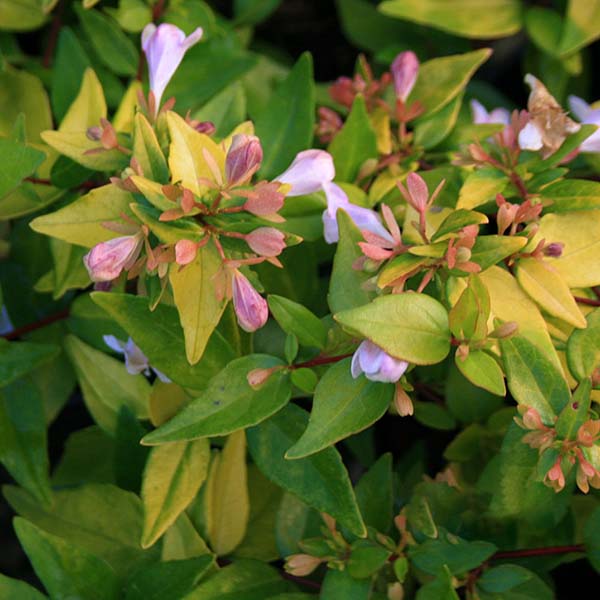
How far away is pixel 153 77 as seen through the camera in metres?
0.85

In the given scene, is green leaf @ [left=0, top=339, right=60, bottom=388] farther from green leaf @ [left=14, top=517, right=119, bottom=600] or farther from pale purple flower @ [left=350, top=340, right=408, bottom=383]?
pale purple flower @ [left=350, top=340, right=408, bottom=383]

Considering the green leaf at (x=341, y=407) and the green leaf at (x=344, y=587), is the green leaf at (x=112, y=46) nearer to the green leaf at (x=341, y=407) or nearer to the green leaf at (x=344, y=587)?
the green leaf at (x=341, y=407)

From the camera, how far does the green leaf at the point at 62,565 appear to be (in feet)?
2.74

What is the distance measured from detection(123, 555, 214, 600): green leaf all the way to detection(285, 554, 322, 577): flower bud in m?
0.08

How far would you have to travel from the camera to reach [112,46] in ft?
3.71

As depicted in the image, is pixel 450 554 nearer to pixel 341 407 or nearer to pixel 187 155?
pixel 341 407

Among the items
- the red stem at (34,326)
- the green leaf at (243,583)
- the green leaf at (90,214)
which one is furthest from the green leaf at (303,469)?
the red stem at (34,326)

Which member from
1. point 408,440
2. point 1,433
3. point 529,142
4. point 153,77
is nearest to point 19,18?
point 153,77

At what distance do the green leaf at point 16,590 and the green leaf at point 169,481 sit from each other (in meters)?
0.12

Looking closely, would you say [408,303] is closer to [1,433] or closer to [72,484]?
[1,433]

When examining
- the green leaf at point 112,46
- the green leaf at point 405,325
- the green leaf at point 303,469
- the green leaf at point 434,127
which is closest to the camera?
the green leaf at point 405,325

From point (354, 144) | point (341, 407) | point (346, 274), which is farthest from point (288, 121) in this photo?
point (341, 407)

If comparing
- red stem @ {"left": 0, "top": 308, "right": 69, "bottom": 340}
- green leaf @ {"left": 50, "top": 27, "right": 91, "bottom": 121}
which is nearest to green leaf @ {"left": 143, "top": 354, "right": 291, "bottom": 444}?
red stem @ {"left": 0, "top": 308, "right": 69, "bottom": 340}

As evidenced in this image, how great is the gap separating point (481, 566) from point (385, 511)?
12 centimetres
